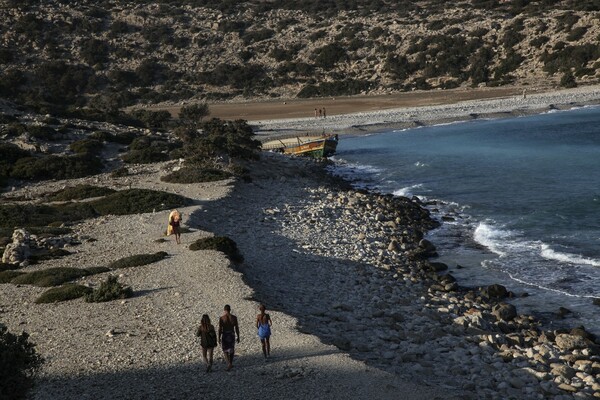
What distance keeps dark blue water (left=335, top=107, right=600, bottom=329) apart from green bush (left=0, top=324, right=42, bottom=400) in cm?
1427

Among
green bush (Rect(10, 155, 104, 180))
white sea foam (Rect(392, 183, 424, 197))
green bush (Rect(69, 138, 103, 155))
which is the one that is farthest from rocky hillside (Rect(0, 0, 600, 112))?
white sea foam (Rect(392, 183, 424, 197))

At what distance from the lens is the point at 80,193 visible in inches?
→ 1358

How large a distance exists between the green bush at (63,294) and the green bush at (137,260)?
2.41m

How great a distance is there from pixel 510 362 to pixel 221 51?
94008 mm

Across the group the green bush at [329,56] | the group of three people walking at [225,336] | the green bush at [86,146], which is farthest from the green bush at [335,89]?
the group of three people walking at [225,336]

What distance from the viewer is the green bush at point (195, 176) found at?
121 ft

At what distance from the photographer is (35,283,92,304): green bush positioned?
19250 mm

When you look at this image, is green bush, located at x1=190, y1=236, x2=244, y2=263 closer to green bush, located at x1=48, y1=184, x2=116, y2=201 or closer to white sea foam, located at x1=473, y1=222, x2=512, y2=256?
white sea foam, located at x1=473, y1=222, x2=512, y2=256

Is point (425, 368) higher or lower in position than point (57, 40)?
lower

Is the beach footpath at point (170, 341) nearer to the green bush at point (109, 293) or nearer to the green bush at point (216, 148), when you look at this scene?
the green bush at point (109, 293)

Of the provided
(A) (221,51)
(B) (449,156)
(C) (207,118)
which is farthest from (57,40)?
(B) (449,156)

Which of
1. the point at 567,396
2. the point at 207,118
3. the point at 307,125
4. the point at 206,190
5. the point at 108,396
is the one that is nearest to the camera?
the point at 108,396

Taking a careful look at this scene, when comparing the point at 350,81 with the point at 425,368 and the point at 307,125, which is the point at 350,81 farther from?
the point at 425,368

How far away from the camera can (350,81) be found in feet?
295
